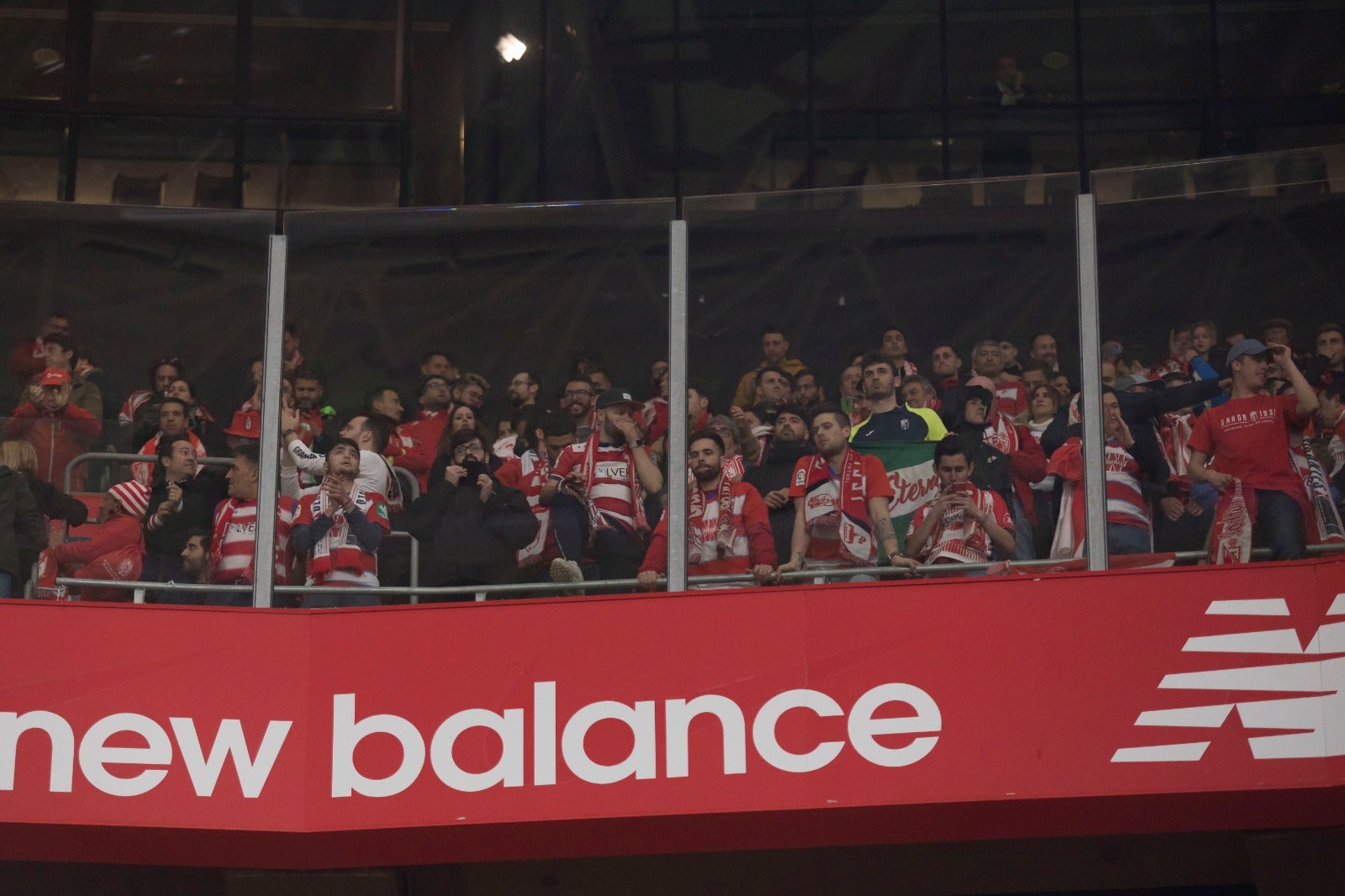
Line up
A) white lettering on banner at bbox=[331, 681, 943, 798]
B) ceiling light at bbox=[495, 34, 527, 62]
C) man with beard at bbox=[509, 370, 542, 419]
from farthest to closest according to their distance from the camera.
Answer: ceiling light at bbox=[495, 34, 527, 62]
man with beard at bbox=[509, 370, 542, 419]
white lettering on banner at bbox=[331, 681, 943, 798]

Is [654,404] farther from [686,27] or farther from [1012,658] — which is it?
[686,27]

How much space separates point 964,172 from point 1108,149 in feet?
4.75

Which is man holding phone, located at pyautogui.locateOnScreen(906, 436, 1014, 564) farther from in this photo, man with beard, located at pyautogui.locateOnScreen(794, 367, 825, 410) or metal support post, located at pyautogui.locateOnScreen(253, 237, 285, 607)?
metal support post, located at pyautogui.locateOnScreen(253, 237, 285, 607)

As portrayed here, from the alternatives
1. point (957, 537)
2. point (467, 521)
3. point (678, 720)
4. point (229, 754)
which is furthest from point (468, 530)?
point (957, 537)

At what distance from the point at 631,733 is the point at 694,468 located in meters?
1.20

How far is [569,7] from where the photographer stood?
17250 mm

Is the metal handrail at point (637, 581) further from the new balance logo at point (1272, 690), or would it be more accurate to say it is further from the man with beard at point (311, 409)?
the man with beard at point (311, 409)

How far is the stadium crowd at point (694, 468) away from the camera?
7359 mm

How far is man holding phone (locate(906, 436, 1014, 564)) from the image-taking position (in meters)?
7.40

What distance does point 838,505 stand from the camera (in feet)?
24.5

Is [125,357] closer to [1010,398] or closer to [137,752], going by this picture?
[137,752]

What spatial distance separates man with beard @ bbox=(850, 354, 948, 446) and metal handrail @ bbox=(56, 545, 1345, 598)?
57 centimetres

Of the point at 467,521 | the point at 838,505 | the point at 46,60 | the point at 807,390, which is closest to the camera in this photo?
the point at 838,505

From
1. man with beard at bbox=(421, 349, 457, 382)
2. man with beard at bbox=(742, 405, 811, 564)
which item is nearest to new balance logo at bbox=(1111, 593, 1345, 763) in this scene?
man with beard at bbox=(742, 405, 811, 564)
